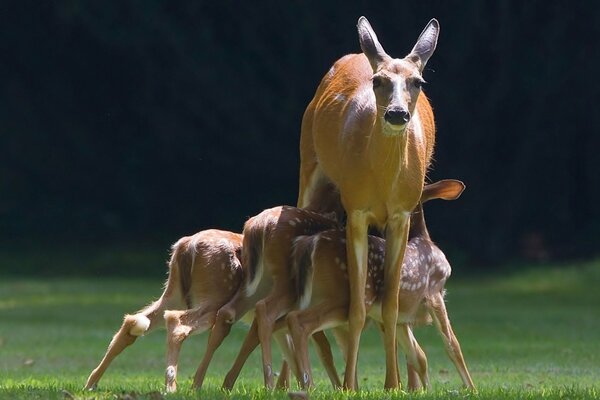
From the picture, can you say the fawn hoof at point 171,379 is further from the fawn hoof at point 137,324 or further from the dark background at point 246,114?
the dark background at point 246,114

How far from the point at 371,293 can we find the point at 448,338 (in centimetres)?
67

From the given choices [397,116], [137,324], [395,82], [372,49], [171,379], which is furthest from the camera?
[137,324]

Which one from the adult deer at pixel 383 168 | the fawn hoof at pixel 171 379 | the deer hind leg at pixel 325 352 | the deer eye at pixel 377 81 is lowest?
the fawn hoof at pixel 171 379

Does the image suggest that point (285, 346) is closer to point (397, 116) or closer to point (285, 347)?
point (285, 347)

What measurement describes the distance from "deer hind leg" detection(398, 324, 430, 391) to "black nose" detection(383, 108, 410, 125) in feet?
6.84

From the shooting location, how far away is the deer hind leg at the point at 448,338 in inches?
437

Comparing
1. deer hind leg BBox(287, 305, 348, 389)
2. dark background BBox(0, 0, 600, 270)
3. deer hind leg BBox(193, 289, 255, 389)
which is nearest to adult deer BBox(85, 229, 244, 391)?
deer hind leg BBox(193, 289, 255, 389)

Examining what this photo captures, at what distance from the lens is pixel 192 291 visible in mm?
11625

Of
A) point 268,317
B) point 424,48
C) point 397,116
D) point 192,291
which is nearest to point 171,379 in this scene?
point 268,317

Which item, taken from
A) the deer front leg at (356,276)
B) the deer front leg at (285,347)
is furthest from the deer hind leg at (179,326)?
the deer front leg at (356,276)

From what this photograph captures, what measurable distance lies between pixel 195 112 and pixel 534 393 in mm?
20125

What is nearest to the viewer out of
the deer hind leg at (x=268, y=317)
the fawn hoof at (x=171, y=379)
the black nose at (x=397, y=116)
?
the black nose at (x=397, y=116)

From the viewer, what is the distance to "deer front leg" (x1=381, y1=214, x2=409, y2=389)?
11.0 metres

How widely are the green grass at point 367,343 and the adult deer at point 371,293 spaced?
1.08 ft
